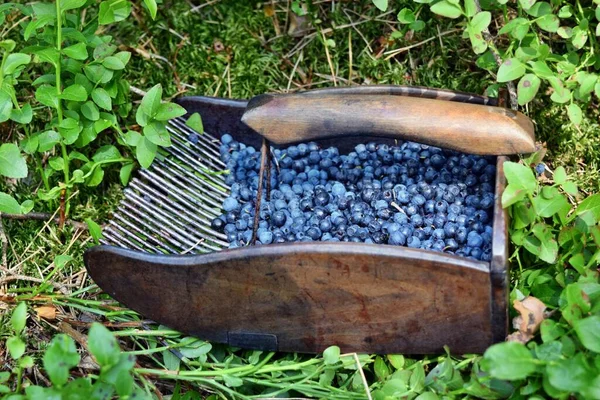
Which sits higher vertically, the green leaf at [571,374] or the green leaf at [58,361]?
the green leaf at [58,361]

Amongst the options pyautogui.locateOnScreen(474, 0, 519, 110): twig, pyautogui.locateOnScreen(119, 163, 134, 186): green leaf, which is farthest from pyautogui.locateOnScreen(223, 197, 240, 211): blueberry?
pyautogui.locateOnScreen(474, 0, 519, 110): twig

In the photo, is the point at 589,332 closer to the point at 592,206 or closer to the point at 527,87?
the point at 592,206

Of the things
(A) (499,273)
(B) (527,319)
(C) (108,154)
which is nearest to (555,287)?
(B) (527,319)

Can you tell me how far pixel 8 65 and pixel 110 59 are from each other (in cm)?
29

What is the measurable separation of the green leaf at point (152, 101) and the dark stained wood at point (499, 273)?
93 centimetres

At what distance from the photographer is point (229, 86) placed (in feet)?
8.87

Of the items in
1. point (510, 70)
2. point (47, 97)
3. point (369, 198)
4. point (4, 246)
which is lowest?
point (4, 246)

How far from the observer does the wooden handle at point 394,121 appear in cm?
198

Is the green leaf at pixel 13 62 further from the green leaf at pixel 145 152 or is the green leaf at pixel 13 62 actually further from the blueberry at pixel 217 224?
the blueberry at pixel 217 224

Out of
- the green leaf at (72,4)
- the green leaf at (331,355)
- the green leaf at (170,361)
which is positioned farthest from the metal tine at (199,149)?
the green leaf at (331,355)

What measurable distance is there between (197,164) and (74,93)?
1.28ft

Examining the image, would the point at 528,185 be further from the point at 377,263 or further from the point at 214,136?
the point at 214,136

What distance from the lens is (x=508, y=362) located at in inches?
66.9

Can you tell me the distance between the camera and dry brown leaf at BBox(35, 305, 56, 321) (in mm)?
2244
